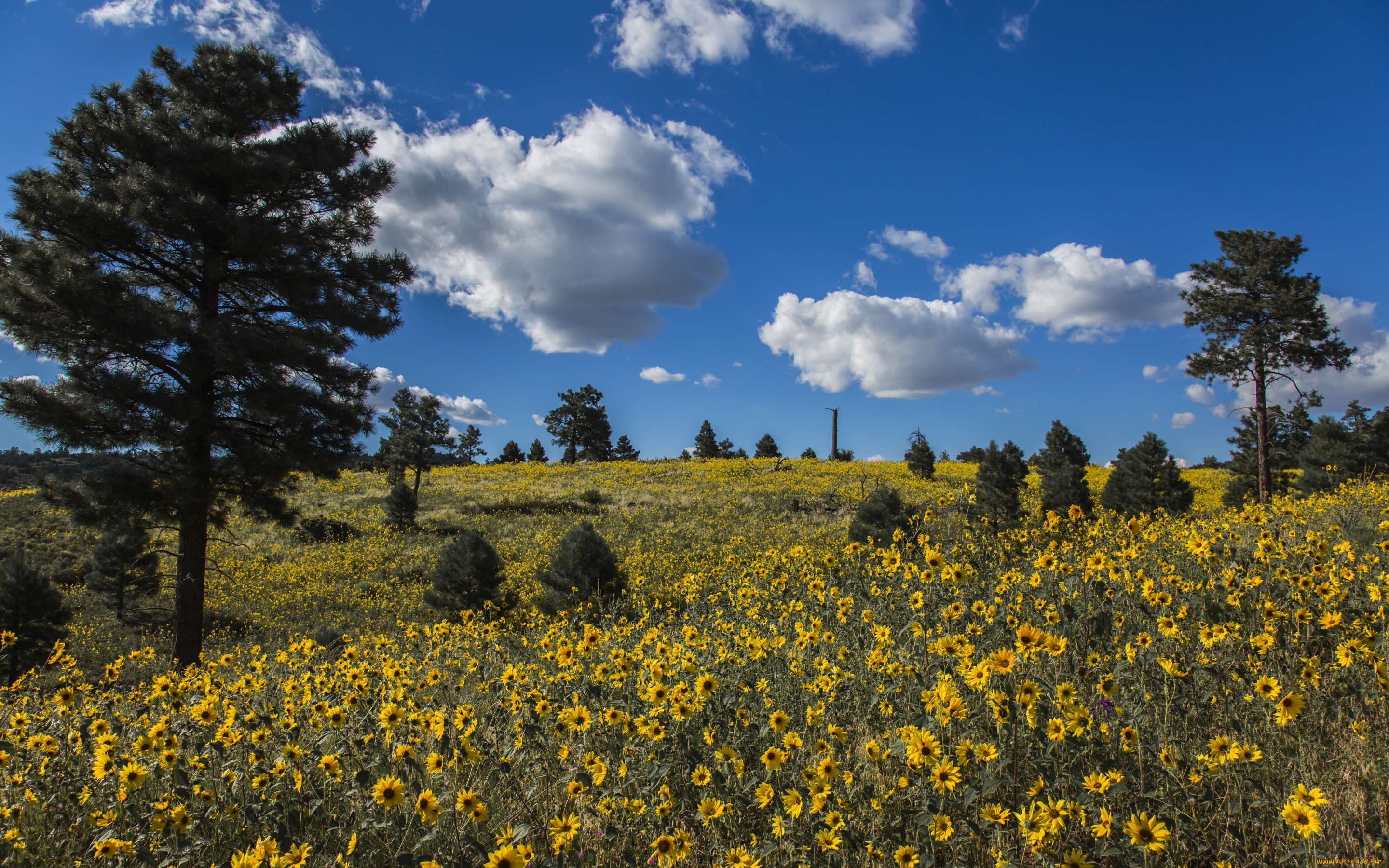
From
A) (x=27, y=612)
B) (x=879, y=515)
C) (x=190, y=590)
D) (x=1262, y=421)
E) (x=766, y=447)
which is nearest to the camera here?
(x=190, y=590)

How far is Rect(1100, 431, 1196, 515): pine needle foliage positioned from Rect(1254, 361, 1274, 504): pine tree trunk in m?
2.45

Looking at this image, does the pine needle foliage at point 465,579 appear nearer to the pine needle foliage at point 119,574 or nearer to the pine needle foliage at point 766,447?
the pine needle foliage at point 119,574

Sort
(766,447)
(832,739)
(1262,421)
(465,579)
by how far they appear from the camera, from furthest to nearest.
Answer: (766,447) < (1262,421) < (465,579) < (832,739)

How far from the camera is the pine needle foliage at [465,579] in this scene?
521 inches

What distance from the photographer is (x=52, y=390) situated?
8.84 metres

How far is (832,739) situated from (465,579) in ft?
40.5

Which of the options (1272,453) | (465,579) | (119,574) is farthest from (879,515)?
(1272,453)

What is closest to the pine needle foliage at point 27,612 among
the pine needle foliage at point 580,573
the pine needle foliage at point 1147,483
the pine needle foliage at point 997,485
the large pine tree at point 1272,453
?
the pine needle foliage at point 580,573

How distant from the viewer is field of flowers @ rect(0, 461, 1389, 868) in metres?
2.00

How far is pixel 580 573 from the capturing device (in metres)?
12.2

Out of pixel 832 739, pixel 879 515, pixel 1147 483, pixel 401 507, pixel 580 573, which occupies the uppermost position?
pixel 1147 483

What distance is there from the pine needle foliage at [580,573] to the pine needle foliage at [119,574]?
11.5 m

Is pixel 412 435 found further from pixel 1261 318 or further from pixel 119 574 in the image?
pixel 1261 318

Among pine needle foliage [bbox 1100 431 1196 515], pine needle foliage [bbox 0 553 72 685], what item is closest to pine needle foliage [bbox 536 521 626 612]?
pine needle foliage [bbox 0 553 72 685]
